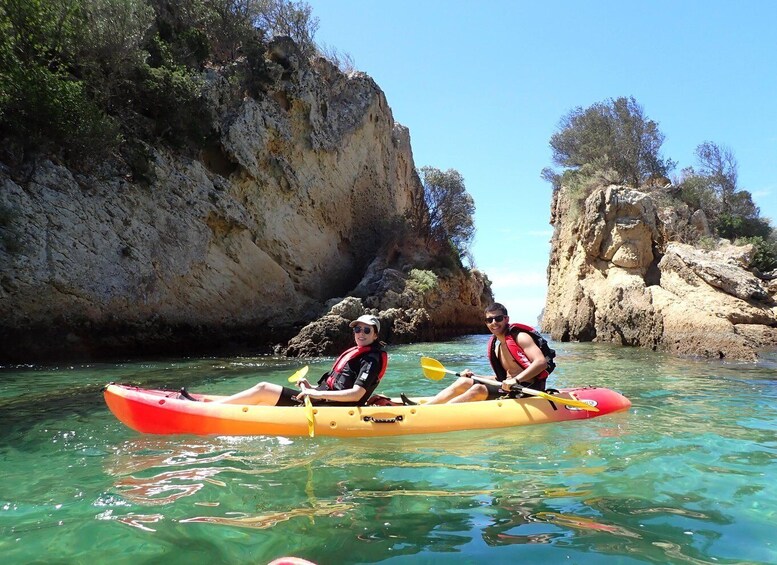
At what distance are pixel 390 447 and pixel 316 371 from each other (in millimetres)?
6089

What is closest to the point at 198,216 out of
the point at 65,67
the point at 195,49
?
the point at 65,67

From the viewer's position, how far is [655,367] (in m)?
10.5

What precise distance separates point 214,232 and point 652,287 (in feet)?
40.9

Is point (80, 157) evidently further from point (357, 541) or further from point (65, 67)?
point (357, 541)

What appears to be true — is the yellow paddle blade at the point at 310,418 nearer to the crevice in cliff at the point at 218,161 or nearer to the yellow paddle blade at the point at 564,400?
the yellow paddle blade at the point at 564,400

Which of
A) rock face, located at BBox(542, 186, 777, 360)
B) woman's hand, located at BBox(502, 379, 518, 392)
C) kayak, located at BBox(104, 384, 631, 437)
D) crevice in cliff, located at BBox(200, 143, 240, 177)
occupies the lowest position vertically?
kayak, located at BBox(104, 384, 631, 437)

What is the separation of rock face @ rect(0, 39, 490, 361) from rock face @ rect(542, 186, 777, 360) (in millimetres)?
7531

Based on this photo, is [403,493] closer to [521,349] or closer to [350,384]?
[350,384]

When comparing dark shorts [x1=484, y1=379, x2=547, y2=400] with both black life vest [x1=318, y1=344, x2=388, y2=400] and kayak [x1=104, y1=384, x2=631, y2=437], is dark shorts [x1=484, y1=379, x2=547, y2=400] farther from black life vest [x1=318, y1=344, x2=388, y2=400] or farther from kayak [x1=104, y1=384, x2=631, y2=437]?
black life vest [x1=318, y1=344, x2=388, y2=400]

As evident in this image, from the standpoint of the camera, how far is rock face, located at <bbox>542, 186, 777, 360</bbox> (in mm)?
13047

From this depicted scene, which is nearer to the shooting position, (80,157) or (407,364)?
(407,364)

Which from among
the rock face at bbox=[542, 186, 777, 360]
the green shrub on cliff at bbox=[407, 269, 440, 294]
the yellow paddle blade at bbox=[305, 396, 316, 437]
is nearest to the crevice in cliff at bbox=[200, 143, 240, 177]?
the green shrub on cliff at bbox=[407, 269, 440, 294]

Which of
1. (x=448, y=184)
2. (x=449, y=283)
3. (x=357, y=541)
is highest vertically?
(x=448, y=184)

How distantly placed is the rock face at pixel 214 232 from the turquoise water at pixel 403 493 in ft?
20.1
